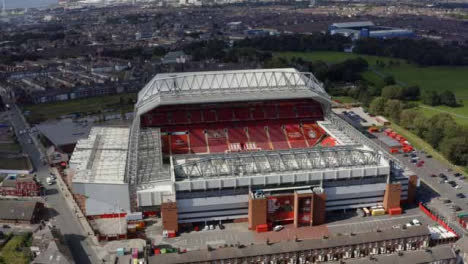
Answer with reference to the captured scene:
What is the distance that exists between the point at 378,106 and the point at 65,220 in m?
41.9

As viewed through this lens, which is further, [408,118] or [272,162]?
[408,118]

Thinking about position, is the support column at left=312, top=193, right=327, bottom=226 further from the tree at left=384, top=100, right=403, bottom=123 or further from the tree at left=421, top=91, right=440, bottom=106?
the tree at left=421, top=91, right=440, bottom=106

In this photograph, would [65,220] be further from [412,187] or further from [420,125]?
[420,125]

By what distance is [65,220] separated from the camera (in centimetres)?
3347

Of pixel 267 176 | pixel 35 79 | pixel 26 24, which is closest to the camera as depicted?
pixel 267 176

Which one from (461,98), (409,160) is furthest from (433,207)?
(461,98)

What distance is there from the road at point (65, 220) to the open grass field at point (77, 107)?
13359 millimetres

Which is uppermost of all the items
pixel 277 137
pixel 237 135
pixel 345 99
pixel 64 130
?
pixel 237 135

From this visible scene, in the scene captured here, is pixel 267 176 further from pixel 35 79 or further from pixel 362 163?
pixel 35 79

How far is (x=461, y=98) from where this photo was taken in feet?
219

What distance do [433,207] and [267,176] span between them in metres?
13.8

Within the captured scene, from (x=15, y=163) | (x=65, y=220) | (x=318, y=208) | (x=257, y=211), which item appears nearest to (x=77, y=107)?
(x=15, y=163)

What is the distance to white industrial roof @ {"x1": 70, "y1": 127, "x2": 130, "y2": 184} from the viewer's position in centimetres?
3359

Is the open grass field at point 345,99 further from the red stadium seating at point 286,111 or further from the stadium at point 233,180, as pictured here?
the stadium at point 233,180
